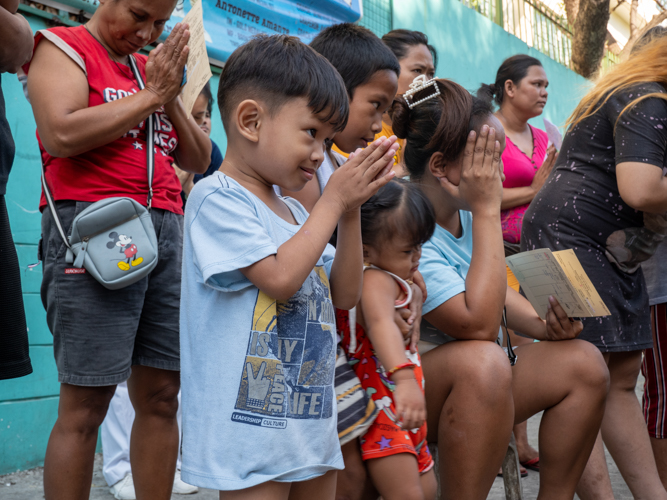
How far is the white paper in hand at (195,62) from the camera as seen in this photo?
1.85 meters

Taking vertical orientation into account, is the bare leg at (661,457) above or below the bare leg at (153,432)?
below

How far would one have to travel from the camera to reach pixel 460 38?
6.18m

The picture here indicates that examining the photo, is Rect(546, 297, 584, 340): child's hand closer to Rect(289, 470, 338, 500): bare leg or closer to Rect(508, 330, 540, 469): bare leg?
Rect(289, 470, 338, 500): bare leg

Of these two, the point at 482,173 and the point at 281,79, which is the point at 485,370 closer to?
the point at 482,173

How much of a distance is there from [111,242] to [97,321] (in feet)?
0.71

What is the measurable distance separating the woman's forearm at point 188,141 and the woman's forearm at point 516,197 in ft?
5.67

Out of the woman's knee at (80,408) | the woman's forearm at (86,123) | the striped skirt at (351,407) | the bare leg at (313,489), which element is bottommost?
the woman's knee at (80,408)

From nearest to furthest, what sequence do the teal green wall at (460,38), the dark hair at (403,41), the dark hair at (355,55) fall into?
the dark hair at (355,55), the dark hair at (403,41), the teal green wall at (460,38)

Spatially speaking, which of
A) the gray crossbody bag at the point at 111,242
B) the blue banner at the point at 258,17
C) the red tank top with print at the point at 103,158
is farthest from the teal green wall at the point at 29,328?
the gray crossbody bag at the point at 111,242

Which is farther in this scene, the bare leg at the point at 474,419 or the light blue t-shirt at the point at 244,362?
the bare leg at the point at 474,419

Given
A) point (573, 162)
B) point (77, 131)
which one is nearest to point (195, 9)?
point (77, 131)

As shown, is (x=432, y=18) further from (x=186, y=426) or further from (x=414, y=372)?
(x=186, y=426)

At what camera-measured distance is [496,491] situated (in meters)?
2.57

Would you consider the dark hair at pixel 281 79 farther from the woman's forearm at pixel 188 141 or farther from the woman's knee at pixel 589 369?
the woman's knee at pixel 589 369
